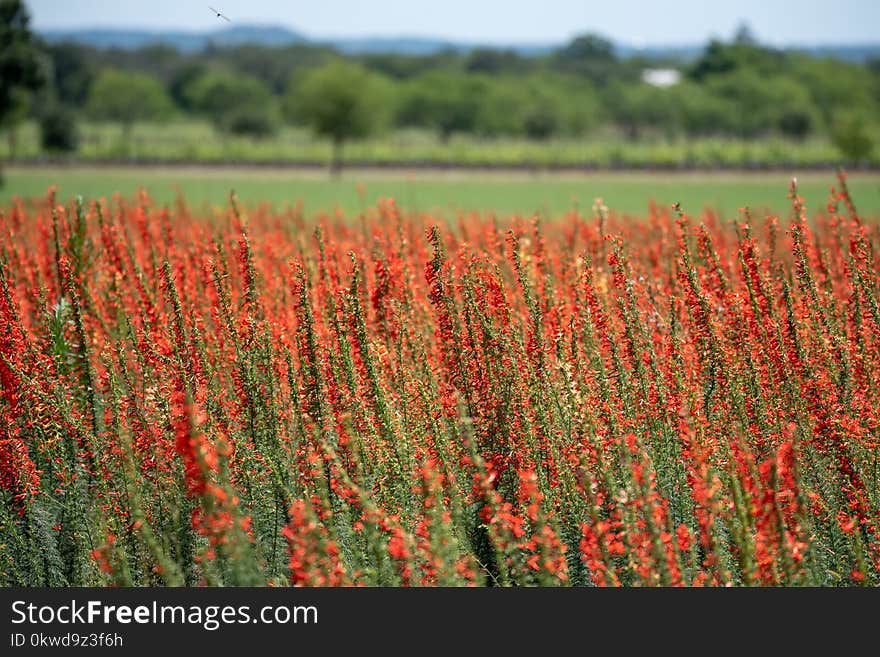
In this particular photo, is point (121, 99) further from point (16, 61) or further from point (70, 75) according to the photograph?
point (16, 61)

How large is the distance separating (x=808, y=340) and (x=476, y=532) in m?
3.57

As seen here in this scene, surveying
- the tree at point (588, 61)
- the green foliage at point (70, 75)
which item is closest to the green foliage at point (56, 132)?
the green foliage at point (70, 75)

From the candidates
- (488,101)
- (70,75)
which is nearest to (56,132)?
(488,101)

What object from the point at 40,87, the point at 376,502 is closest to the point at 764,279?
the point at 376,502

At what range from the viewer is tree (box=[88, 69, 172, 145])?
9538 cm

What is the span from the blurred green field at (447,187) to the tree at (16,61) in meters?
4.42

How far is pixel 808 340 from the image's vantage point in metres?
8.29

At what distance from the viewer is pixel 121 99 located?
314ft

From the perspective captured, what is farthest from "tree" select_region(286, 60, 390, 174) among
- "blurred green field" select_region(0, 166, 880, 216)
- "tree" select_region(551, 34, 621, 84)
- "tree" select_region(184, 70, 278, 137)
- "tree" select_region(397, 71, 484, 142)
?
"tree" select_region(551, 34, 621, 84)

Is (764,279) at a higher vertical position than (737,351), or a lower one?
higher

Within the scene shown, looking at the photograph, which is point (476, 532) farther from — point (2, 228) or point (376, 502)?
point (2, 228)

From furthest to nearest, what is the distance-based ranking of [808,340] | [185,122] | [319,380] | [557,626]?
1. [185,122]
2. [808,340]
3. [319,380]
4. [557,626]

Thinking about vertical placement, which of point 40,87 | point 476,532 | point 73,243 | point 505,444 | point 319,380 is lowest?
point 476,532

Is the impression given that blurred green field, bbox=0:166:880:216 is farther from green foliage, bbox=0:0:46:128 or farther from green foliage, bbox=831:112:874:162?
green foliage, bbox=0:0:46:128
